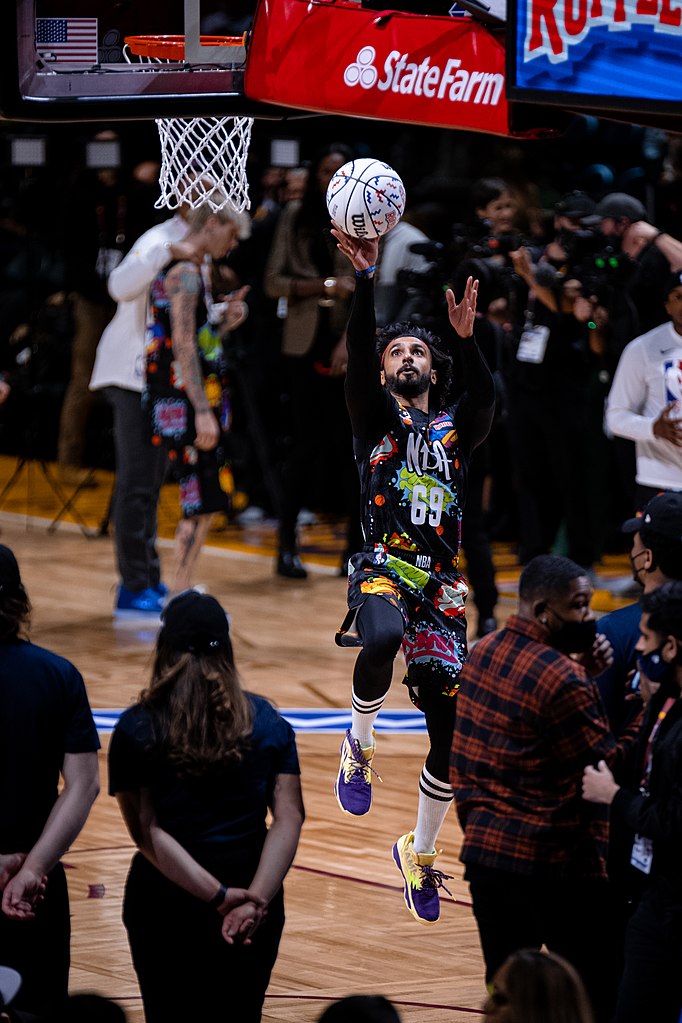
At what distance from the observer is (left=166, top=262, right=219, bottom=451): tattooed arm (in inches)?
392

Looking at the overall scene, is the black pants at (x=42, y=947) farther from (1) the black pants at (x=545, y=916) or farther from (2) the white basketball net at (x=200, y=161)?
(2) the white basketball net at (x=200, y=161)

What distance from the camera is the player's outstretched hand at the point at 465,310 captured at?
493 centimetres

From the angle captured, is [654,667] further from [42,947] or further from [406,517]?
[42,947]

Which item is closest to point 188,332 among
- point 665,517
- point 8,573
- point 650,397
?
point 650,397

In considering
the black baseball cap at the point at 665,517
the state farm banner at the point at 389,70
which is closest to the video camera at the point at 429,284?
the black baseball cap at the point at 665,517

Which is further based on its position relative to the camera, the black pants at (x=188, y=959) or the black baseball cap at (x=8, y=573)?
the black baseball cap at (x=8, y=573)

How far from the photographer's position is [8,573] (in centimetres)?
541

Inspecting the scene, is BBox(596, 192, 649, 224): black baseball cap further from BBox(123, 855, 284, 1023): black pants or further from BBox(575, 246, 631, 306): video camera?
BBox(123, 855, 284, 1023): black pants

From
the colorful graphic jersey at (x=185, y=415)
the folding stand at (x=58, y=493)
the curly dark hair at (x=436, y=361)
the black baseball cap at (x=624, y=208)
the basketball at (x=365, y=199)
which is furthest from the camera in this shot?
the folding stand at (x=58, y=493)

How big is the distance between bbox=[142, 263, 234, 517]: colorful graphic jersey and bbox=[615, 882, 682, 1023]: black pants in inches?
237

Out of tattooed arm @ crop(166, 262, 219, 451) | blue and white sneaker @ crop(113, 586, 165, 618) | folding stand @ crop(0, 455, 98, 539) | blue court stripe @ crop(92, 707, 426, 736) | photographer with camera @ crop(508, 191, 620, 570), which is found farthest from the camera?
folding stand @ crop(0, 455, 98, 539)

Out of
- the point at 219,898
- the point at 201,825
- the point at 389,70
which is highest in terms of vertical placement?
the point at 389,70

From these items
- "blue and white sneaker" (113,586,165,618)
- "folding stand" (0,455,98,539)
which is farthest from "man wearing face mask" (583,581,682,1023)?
"folding stand" (0,455,98,539)

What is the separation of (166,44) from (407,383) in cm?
122
